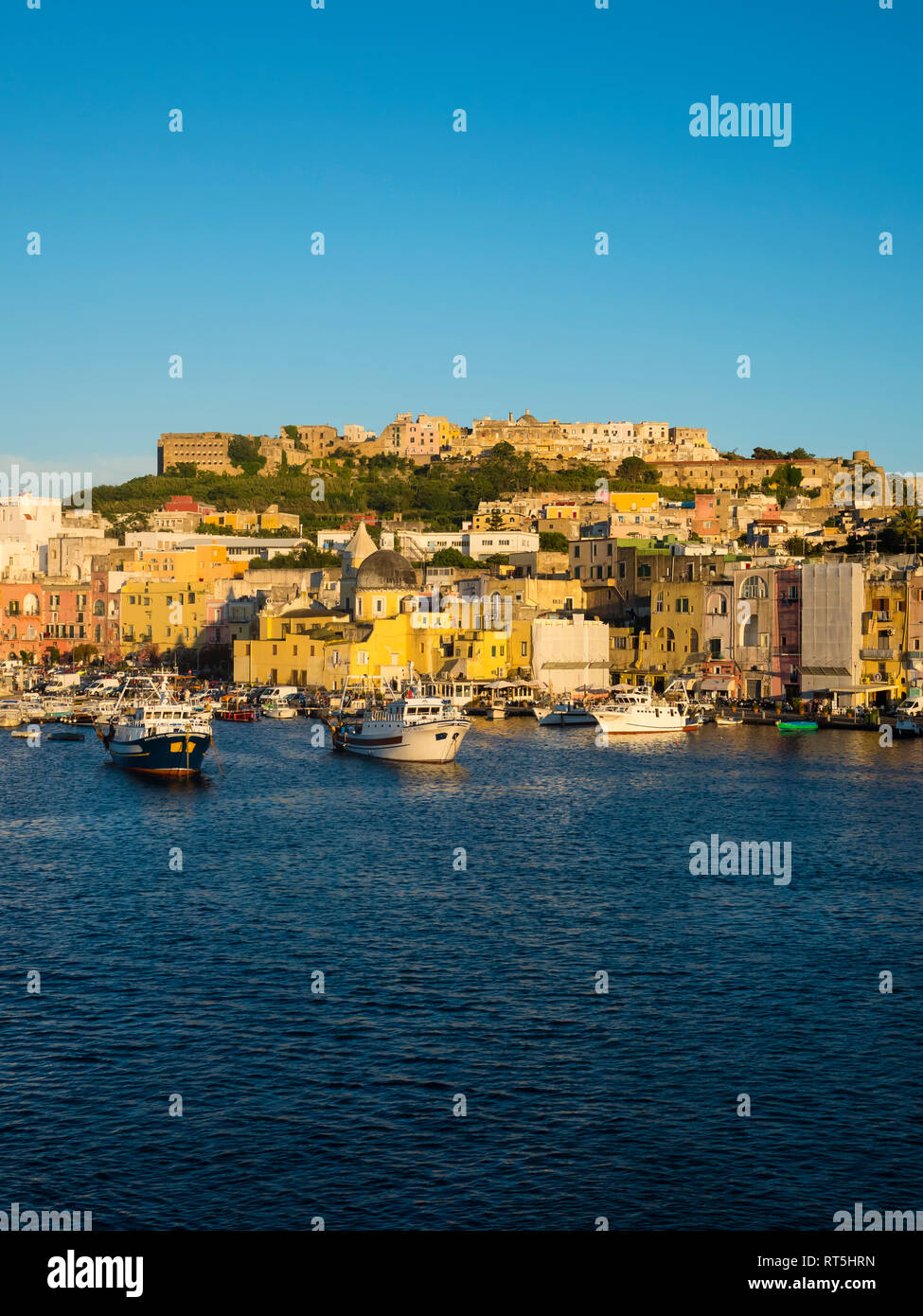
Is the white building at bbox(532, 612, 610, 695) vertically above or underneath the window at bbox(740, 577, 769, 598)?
underneath

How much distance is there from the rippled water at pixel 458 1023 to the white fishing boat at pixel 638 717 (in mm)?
33558

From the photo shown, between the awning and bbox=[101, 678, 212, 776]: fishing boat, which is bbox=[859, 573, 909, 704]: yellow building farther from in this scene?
bbox=[101, 678, 212, 776]: fishing boat

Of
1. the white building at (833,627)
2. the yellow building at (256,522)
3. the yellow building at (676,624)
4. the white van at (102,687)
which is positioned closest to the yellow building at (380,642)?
the white van at (102,687)

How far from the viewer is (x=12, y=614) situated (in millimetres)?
138500

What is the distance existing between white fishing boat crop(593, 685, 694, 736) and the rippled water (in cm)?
3356

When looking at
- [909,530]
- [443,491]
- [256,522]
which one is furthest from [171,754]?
[443,491]

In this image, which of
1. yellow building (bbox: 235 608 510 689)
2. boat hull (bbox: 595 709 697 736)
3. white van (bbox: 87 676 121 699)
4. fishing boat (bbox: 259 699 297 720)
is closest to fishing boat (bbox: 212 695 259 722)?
fishing boat (bbox: 259 699 297 720)

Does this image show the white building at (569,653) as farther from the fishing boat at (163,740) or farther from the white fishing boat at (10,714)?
the fishing boat at (163,740)

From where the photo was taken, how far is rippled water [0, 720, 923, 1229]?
62.3ft

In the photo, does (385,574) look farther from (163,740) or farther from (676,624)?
(163,740)

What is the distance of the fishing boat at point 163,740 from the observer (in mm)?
64250

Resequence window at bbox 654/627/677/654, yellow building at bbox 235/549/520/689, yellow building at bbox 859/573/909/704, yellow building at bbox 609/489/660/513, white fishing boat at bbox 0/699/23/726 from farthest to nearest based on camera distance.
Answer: yellow building at bbox 609/489/660/513
yellow building at bbox 235/549/520/689
window at bbox 654/627/677/654
white fishing boat at bbox 0/699/23/726
yellow building at bbox 859/573/909/704

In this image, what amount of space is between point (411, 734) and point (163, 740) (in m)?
13.7

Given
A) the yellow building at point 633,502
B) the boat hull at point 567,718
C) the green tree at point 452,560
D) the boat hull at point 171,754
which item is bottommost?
the boat hull at point 567,718
